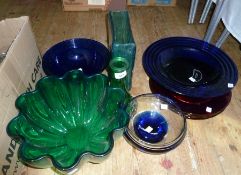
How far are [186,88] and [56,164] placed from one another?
462 mm

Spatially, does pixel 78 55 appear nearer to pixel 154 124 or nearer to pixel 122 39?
pixel 122 39

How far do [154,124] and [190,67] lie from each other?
0.29 m

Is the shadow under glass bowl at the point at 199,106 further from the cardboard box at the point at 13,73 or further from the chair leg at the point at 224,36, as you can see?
the cardboard box at the point at 13,73

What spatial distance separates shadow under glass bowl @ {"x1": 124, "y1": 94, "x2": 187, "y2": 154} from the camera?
735mm

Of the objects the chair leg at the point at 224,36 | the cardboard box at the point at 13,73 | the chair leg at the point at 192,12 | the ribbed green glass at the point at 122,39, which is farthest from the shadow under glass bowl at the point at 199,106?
the chair leg at the point at 192,12

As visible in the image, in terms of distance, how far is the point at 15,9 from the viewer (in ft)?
4.76

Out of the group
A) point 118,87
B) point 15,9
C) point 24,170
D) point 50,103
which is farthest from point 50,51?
point 15,9

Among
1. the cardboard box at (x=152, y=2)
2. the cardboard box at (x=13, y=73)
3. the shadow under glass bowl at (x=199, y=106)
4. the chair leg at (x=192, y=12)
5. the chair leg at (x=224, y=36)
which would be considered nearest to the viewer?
the cardboard box at (x=13, y=73)

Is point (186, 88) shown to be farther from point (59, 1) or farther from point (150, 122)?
point (59, 1)

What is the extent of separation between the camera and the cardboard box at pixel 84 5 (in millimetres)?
1406

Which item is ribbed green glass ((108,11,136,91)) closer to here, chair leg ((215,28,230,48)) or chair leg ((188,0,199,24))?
chair leg ((215,28,230,48))

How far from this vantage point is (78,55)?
94 centimetres

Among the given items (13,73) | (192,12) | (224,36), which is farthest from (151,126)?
(192,12)

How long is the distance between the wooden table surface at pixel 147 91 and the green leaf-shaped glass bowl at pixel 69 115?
0.30 feet
